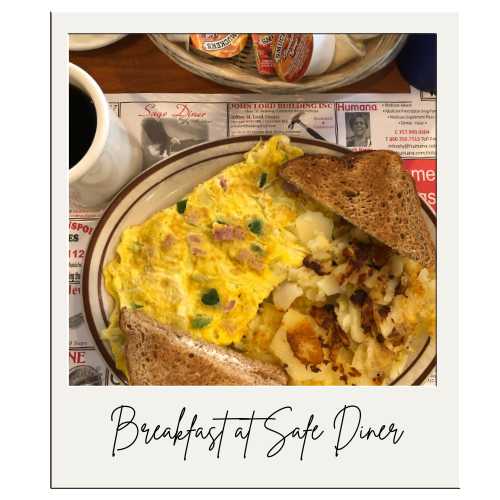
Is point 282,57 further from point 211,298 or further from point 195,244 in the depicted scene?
point 211,298

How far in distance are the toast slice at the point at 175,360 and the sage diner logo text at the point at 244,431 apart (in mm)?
104

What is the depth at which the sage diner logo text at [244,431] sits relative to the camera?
133cm

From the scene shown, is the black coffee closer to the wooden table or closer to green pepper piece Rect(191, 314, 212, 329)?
the wooden table

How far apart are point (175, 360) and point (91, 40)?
104cm

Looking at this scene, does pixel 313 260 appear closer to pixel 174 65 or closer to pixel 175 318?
pixel 175 318

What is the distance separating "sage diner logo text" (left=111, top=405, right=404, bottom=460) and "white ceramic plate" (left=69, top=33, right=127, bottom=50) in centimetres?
114

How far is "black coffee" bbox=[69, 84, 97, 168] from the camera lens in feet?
4.55

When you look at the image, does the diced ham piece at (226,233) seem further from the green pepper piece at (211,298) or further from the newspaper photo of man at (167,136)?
the newspaper photo of man at (167,136)

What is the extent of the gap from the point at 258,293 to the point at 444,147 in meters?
0.76

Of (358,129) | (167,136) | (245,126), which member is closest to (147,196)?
(167,136)

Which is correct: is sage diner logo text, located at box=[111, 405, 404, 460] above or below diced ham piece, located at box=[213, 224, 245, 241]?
below

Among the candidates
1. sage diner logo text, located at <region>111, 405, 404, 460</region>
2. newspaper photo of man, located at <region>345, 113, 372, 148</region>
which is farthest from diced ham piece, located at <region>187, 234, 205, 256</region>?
newspaper photo of man, located at <region>345, 113, 372, 148</region>

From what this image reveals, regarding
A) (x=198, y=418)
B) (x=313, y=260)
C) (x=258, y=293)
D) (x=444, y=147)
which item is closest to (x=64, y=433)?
(x=198, y=418)

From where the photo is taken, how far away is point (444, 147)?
1.39m
